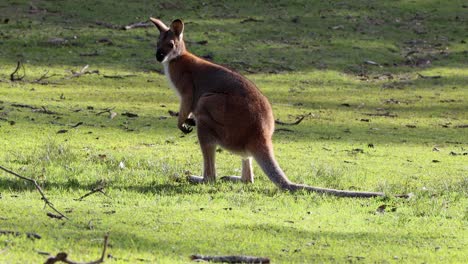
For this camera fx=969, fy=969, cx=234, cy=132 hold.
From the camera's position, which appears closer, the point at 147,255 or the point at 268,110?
the point at 147,255

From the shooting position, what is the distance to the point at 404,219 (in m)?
7.23

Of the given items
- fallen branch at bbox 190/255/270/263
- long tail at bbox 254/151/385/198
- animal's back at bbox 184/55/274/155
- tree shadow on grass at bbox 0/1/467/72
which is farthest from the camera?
tree shadow on grass at bbox 0/1/467/72

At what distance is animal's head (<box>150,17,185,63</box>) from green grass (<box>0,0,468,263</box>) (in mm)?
1059

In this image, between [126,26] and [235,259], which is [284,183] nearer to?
[235,259]

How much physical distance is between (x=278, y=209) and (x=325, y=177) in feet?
5.74

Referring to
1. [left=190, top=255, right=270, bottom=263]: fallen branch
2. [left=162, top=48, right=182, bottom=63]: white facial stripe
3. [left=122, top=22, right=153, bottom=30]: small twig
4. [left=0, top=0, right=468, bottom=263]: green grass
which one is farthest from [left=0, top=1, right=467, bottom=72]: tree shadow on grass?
[left=190, top=255, right=270, bottom=263]: fallen branch

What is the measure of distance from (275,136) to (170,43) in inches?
125

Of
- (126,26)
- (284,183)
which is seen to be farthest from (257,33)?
(284,183)

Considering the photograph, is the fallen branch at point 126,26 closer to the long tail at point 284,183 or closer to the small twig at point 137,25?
the small twig at point 137,25

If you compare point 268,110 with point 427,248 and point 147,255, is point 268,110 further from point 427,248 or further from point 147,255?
point 147,255

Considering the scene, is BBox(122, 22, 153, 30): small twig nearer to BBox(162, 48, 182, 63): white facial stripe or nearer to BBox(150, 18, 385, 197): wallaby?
BBox(162, 48, 182, 63): white facial stripe

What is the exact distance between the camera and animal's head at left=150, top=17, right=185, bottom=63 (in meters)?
9.25

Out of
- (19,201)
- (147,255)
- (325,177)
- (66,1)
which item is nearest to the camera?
(147,255)

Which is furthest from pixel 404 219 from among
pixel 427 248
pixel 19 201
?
pixel 19 201
